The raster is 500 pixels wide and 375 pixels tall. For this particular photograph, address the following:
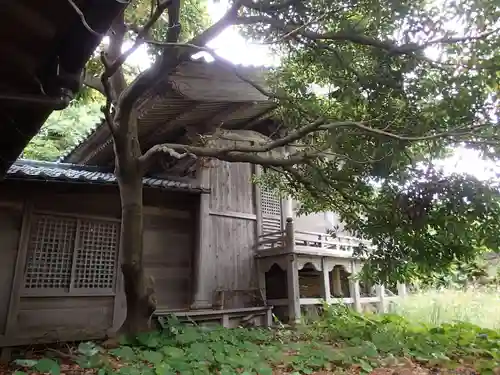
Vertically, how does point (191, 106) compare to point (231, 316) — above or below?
above

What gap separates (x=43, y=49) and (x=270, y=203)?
899cm

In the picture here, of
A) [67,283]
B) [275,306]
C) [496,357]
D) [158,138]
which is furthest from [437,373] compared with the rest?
[158,138]

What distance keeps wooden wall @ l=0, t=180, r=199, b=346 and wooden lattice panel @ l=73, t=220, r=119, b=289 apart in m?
0.14

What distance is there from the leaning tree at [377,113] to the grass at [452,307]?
469 centimetres

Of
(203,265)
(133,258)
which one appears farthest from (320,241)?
(133,258)

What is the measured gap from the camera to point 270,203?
36.0 feet

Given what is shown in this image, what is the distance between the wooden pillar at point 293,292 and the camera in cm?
934

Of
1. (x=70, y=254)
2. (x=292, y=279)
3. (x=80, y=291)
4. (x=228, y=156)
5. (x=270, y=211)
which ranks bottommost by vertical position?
(x=80, y=291)

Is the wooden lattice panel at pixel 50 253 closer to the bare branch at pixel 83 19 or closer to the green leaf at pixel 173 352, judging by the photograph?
the green leaf at pixel 173 352

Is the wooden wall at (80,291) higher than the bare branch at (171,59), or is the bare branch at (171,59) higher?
the bare branch at (171,59)

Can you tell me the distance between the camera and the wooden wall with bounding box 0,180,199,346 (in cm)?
689

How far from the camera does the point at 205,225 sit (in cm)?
921

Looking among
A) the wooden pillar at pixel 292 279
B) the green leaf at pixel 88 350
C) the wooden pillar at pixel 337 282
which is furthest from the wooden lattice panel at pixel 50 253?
the wooden pillar at pixel 337 282

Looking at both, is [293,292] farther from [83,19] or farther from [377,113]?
[83,19]
